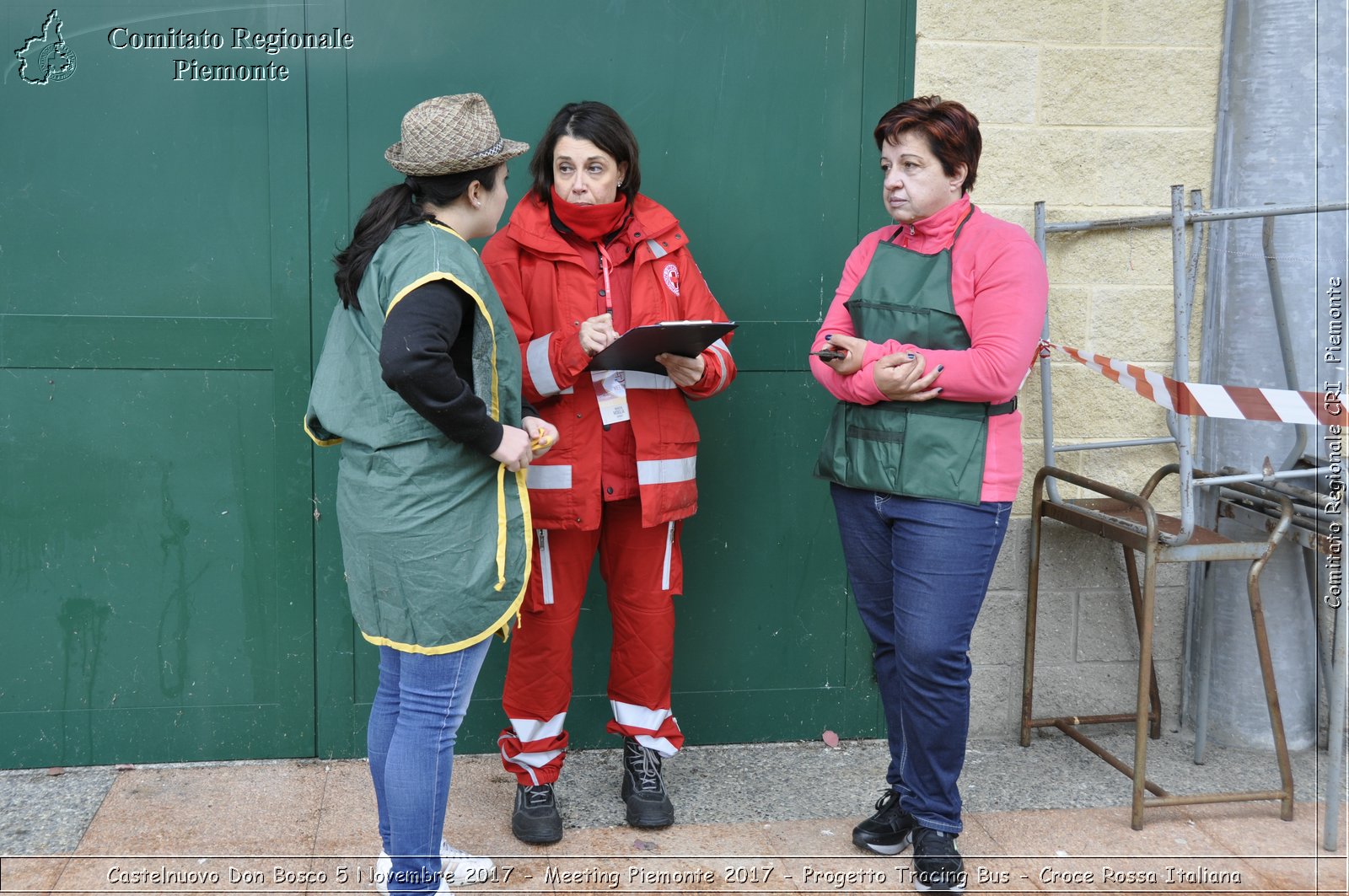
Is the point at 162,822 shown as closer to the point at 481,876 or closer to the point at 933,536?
the point at 481,876

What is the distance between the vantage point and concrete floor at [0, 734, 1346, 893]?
311 centimetres

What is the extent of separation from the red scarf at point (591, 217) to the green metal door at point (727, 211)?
519mm

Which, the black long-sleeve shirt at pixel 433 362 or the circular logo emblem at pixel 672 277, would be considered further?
the circular logo emblem at pixel 672 277

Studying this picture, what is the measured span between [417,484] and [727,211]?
155 centimetres

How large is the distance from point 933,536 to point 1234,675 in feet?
5.26

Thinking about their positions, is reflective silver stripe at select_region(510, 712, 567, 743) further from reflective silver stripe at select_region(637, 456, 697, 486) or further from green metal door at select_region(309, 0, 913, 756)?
reflective silver stripe at select_region(637, 456, 697, 486)

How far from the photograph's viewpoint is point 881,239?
316 centimetres

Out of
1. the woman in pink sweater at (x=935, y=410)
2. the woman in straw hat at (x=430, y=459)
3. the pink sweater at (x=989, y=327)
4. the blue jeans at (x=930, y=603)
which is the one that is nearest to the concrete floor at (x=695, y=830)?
the blue jeans at (x=930, y=603)

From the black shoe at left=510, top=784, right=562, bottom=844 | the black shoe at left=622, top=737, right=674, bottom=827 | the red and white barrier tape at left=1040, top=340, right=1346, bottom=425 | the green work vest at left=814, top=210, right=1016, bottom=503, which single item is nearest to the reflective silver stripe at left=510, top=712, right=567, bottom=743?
the black shoe at left=510, top=784, right=562, bottom=844

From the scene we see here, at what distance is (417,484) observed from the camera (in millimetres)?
2604

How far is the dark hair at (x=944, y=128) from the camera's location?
293cm

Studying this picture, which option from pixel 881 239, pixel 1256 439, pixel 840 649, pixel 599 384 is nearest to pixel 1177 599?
pixel 1256 439

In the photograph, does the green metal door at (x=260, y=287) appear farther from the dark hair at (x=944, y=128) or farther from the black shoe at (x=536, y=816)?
the dark hair at (x=944, y=128)

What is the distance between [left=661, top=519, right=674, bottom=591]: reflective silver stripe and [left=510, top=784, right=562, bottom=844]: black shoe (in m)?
0.64
